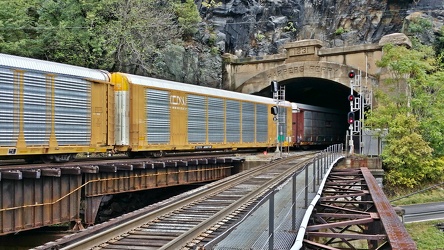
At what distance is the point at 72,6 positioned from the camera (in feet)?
95.5

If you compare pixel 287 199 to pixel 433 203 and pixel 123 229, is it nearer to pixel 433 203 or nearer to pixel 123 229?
pixel 123 229

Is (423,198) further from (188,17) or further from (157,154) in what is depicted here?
(188,17)

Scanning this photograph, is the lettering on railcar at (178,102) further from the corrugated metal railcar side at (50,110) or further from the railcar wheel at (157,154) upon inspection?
the corrugated metal railcar side at (50,110)

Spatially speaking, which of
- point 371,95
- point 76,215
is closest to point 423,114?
point 371,95

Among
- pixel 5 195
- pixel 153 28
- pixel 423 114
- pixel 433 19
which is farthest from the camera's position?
pixel 433 19

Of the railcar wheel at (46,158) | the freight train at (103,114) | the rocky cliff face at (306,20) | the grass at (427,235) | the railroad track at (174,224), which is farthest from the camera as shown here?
the rocky cliff face at (306,20)

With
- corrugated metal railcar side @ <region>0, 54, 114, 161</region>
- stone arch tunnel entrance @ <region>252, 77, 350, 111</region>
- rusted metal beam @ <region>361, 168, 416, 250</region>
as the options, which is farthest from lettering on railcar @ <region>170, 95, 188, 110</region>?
stone arch tunnel entrance @ <region>252, 77, 350, 111</region>

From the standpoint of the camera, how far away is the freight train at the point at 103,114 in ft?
43.4

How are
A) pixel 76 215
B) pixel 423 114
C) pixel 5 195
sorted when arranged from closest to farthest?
pixel 5 195, pixel 76 215, pixel 423 114

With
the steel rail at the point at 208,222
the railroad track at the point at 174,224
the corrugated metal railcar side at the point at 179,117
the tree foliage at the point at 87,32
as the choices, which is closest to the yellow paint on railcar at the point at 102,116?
the corrugated metal railcar side at the point at 179,117

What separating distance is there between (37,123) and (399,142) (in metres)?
22.3

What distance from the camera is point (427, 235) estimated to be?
70.0 ft

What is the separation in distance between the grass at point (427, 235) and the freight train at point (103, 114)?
11.0 metres

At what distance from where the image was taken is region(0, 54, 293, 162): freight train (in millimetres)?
13219
